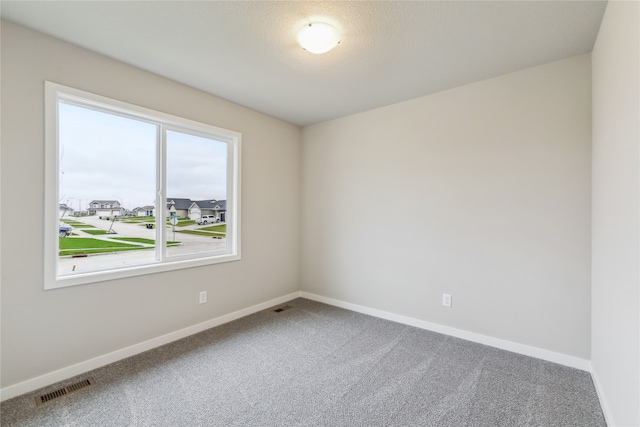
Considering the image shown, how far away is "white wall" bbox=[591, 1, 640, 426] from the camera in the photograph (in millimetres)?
1305

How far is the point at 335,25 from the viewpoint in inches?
75.3

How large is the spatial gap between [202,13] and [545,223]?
120 inches

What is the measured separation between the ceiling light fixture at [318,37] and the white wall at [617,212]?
1520mm

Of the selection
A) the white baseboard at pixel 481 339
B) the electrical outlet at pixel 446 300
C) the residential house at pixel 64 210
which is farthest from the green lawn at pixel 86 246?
the electrical outlet at pixel 446 300

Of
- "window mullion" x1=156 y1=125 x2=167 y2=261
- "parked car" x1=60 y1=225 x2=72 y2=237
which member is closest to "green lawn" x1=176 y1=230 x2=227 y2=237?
"window mullion" x1=156 y1=125 x2=167 y2=261

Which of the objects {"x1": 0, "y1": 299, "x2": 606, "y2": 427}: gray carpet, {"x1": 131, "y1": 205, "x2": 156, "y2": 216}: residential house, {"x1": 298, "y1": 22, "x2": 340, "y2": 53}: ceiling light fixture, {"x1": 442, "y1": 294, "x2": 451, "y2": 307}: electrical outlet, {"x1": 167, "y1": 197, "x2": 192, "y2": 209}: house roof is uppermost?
{"x1": 298, "y1": 22, "x2": 340, "y2": 53}: ceiling light fixture

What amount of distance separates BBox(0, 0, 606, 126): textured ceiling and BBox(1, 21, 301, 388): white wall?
0.19m

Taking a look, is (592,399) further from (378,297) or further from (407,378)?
(378,297)

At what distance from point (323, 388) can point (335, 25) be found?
8.25ft

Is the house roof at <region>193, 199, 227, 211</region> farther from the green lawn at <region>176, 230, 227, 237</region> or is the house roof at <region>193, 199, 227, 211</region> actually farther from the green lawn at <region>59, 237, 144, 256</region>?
the green lawn at <region>59, 237, 144, 256</region>

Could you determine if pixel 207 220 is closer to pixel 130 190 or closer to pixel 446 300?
pixel 130 190

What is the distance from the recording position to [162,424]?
169 cm

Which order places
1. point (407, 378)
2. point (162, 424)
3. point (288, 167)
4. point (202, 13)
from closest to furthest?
point (162, 424) < point (202, 13) < point (407, 378) < point (288, 167)

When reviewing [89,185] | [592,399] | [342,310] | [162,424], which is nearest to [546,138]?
[592,399]
